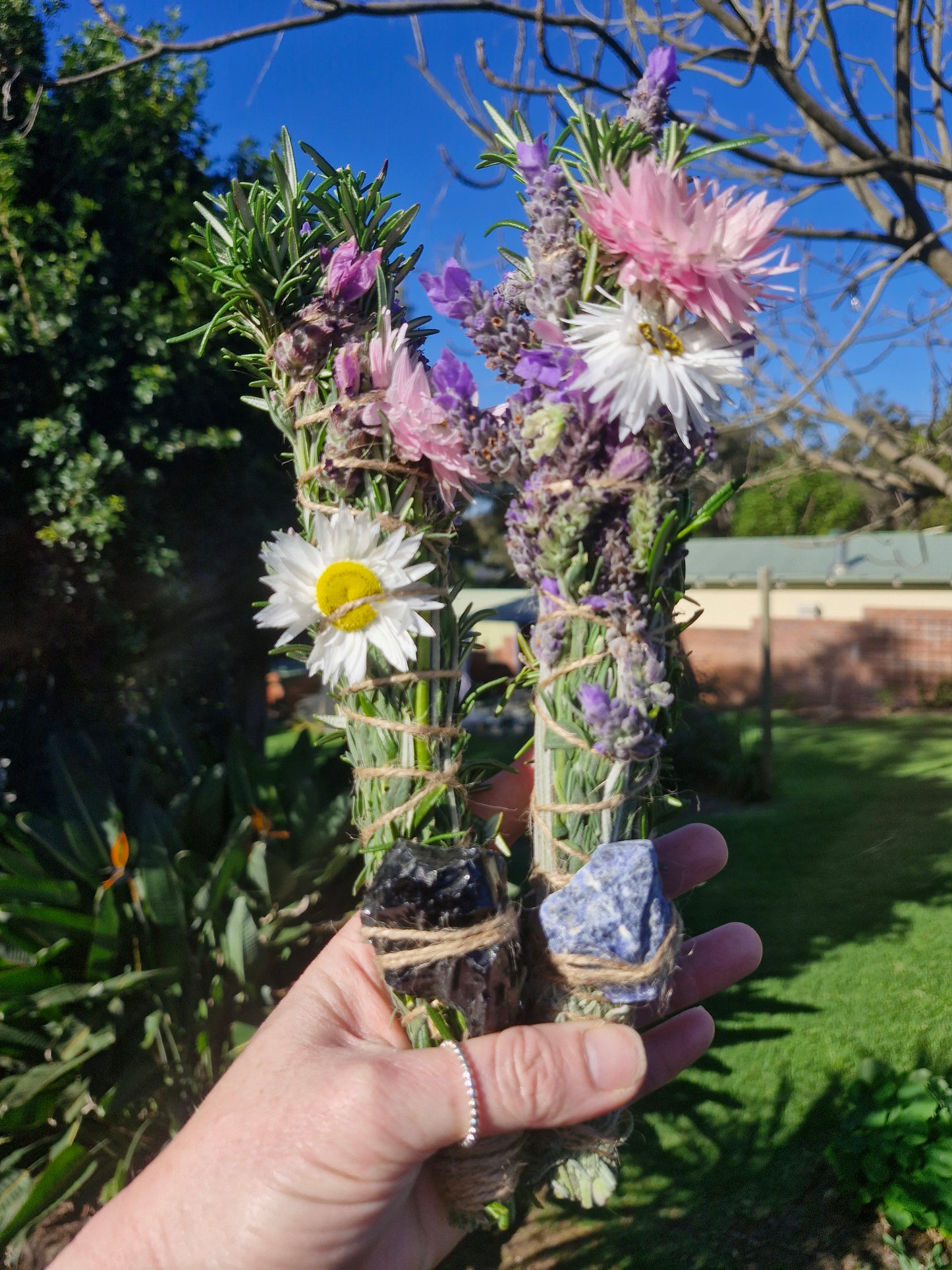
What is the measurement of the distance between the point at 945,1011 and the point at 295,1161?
270 centimetres

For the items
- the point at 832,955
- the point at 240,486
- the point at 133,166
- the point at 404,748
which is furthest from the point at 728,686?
the point at 404,748

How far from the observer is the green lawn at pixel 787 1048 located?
254cm

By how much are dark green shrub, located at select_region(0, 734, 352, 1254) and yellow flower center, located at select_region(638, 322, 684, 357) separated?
208 centimetres

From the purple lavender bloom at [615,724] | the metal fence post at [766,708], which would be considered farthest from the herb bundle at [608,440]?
the metal fence post at [766,708]

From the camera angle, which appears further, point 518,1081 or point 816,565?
point 816,565

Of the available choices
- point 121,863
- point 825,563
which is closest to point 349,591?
point 121,863

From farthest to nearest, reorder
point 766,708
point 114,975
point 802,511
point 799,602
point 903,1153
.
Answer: point 802,511 < point 799,602 < point 766,708 < point 114,975 < point 903,1153

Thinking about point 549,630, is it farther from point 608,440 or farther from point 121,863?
point 121,863

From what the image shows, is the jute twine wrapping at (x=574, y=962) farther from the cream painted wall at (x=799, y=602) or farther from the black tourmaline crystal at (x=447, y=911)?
the cream painted wall at (x=799, y=602)

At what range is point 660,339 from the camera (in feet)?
3.30

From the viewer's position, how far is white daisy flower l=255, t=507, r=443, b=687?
1.12 m

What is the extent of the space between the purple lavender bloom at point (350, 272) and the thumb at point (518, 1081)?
41.0 inches

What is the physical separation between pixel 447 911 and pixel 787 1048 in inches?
106

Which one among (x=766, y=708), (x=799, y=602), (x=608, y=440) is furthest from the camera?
(x=799, y=602)
